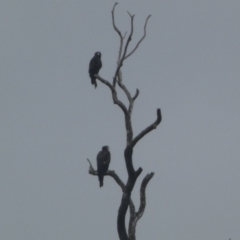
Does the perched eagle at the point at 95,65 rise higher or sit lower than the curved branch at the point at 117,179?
higher

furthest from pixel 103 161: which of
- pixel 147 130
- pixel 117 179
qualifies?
pixel 147 130

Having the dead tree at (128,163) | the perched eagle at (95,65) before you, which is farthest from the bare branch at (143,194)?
the perched eagle at (95,65)

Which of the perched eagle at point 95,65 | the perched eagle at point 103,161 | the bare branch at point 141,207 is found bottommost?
the bare branch at point 141,207

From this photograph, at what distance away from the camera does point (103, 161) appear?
14.9m

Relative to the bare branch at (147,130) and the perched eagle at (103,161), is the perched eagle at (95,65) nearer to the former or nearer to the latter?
the perched eagle at (103,161)

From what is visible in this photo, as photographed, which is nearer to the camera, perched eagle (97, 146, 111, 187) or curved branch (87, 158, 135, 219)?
curved branch (87, 158, 135, 219)

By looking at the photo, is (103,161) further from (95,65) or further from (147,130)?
(95,65)

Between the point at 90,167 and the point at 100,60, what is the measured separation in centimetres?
518

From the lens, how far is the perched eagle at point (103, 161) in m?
13.7

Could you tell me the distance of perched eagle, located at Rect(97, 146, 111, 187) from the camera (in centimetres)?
1372

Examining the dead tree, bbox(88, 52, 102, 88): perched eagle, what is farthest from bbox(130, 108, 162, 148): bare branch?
bbox(88, 52, 102, 88): perched eagle

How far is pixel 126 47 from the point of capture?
13.1 metres

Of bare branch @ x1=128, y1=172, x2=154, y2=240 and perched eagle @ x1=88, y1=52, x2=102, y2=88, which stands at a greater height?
perched eagle @ x1=88, y1=52, x2=102, y2=88

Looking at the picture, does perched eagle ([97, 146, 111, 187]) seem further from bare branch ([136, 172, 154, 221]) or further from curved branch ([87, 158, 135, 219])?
bare branch ([136, 172, 154, 221])
